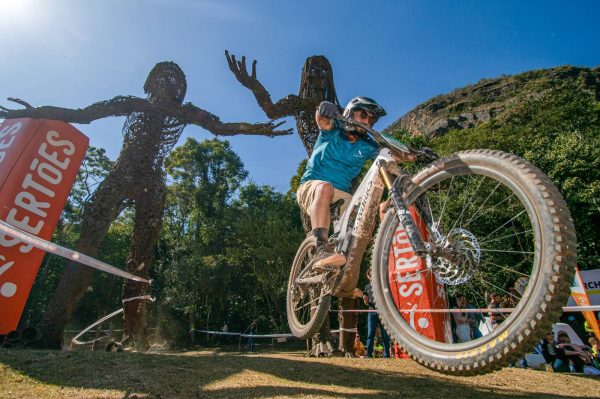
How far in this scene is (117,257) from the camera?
30328mm

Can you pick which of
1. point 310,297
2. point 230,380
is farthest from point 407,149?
point 230,380

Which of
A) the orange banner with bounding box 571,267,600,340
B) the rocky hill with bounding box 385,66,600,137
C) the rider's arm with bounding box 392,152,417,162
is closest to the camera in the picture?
the rider's arm with bounding box 392,152,417,162

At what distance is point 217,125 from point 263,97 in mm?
1235

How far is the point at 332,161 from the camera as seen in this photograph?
4.39 meters

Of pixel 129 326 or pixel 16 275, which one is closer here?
pixel 16 275

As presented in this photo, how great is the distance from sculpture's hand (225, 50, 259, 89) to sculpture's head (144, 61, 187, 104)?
160cm

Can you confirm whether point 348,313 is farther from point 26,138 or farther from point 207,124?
point 26,138

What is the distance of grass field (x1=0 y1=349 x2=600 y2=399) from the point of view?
3.80 metres

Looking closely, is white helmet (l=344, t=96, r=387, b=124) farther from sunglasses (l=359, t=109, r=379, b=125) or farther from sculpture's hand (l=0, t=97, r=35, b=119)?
sculpture's hand (l=0, t=97, r=35, b=119)

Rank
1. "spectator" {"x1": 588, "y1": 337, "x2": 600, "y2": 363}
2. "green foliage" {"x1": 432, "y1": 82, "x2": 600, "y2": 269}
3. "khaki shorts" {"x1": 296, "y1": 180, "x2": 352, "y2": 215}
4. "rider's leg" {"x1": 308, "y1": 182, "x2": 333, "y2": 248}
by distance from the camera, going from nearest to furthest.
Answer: "rider's leg" {"x1": 308, "y1": 182, "x2": 333, "y2": 248}
"khaki shorts" {"x1": 296, "y1": 180, "x2": 352, "y2": 215}
"spectator" {"x1": 588, "y1": 337, "x2": 600, "y2": 363}
"green foliage" {"x1": 432, "y1": 82, "x2": 600, "y2": 269}

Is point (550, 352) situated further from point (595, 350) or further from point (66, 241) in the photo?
point (66, 241)

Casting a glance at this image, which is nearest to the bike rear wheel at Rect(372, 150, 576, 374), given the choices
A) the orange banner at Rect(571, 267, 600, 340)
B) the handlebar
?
the handlebar

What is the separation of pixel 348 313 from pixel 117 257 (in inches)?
1091

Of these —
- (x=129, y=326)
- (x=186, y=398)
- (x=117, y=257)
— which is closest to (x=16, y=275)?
(x=129, y=326)
